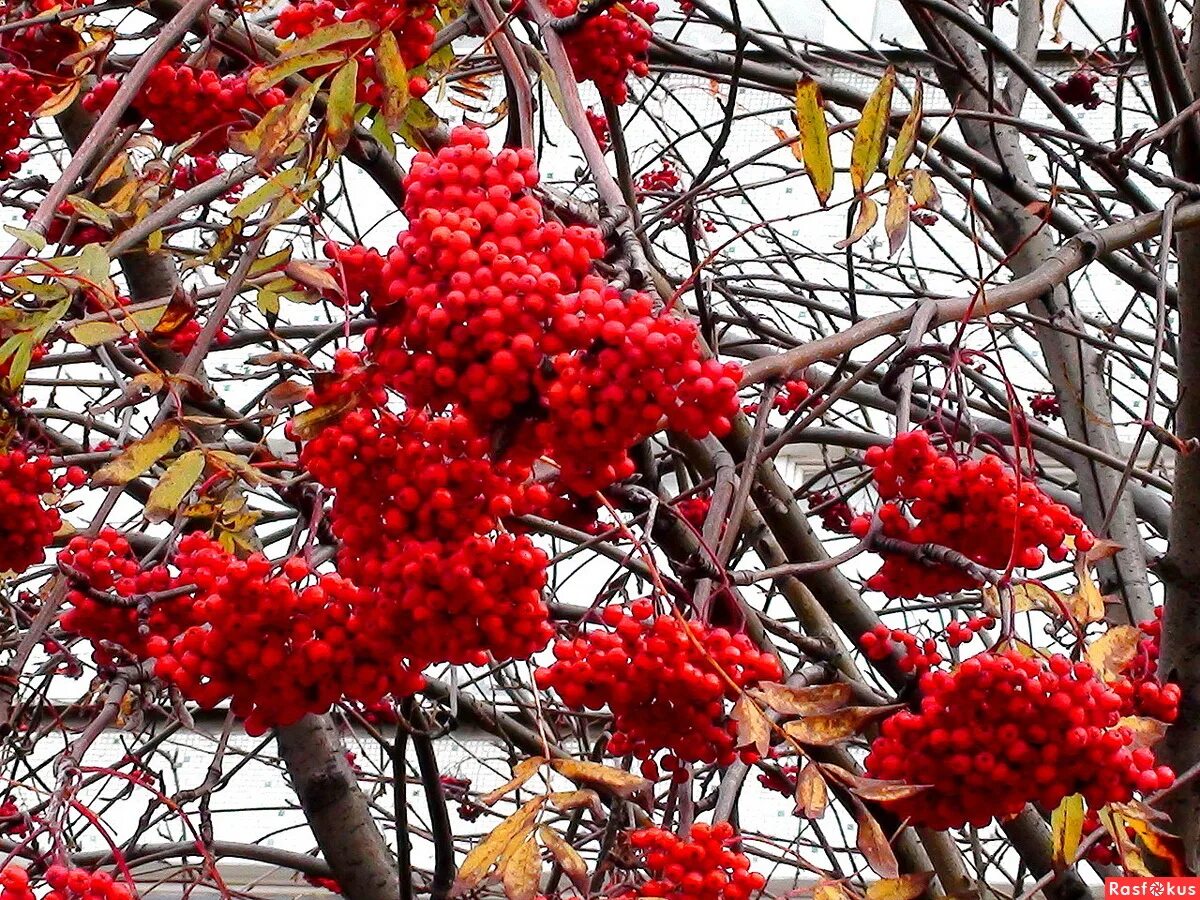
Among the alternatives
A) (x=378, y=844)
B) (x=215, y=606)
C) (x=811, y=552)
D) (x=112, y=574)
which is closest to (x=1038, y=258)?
(x=811, y=552)

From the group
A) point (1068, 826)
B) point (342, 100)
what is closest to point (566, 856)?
point (1068, 826)

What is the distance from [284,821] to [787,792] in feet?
11.6

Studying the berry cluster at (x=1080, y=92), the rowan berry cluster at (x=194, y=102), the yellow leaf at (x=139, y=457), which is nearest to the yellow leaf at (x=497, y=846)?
the yellow leaf at (x=139, y=457)

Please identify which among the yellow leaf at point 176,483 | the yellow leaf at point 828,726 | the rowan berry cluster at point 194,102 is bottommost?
the yellow leaf at point 828,726

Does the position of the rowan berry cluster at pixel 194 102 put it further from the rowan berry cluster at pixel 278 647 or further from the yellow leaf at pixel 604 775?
the yellow leaf at pixel 604 775

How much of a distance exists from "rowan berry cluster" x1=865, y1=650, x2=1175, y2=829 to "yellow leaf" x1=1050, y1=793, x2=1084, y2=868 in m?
0.20

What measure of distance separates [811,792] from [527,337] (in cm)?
51

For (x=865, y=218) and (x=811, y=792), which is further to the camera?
(x=865, y=218)

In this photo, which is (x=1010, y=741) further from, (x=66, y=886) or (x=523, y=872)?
(x=66, y=886)

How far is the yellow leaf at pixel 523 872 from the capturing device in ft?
3.48

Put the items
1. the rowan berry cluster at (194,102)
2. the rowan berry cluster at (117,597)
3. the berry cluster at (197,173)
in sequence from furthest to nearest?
1. the berry cluster at (197,173)
2. the rowan berry cluster at (194,102)
3. the rowan berry cluster at (117,597)

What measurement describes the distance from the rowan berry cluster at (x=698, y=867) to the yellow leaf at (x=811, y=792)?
67 millimetres

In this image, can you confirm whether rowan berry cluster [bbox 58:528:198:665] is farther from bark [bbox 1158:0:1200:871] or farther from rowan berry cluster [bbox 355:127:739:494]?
bark [bbox 1158:0:1200:871]

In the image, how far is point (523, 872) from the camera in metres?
1.08
